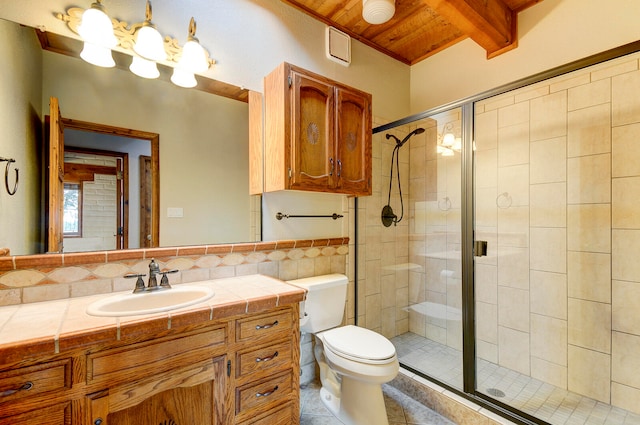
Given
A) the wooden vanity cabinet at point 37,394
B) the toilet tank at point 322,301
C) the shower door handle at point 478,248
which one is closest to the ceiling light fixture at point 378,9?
the shower door handle at point 478,248

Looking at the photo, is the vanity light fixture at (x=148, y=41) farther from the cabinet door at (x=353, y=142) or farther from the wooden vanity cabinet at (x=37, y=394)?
the wooden vanity cabinet at (x=37, y=394)

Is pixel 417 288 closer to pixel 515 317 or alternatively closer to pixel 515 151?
pixel 515 317

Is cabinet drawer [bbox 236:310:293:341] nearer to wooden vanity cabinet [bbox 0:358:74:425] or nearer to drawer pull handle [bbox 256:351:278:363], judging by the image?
drawer pull handle [bbox 256:351:278:363]

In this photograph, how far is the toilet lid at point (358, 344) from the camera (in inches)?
59.8

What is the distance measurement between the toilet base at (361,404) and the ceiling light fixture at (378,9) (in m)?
2.21

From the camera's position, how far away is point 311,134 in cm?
177

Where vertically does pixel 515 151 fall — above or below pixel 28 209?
above

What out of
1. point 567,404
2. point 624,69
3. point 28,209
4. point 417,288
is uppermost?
point 624,69

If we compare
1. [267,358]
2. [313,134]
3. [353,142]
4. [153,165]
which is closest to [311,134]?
[313,134]

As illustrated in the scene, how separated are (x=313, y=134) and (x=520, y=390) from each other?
2.11 metres

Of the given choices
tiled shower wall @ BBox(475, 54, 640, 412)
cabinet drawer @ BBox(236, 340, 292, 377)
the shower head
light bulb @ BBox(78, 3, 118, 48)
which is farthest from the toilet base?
light bulb @ BBox(78, 3, 118, 48)

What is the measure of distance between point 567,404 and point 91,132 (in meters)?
3.04

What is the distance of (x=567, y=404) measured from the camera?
1.76 m

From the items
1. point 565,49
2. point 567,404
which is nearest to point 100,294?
point 567,404
